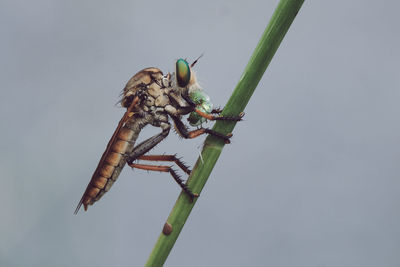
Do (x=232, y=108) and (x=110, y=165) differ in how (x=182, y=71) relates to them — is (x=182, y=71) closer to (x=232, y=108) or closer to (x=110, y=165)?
(x=110, y=165)

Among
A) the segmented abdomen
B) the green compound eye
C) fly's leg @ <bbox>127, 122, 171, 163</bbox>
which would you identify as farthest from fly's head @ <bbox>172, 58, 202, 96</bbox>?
the segmented abdomen

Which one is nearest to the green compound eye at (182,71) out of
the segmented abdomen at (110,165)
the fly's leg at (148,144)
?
the fly's leg at (148,144)

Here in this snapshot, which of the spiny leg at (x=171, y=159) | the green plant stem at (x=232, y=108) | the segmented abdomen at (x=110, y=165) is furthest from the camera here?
the segmented abdomen at (x=110, y=165)

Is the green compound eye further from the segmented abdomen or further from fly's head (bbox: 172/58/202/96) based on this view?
the segmented abdomen

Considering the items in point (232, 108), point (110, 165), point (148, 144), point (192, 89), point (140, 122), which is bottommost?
Result: point (110, 165)

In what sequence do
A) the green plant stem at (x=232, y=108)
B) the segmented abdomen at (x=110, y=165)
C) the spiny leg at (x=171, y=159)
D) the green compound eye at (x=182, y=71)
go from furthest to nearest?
the segmented abdomen at (x=110, y=165) < the spiny leg at (x=171, y=159) < the green compound eye at (x=182, y=71) < the green plant stem at (x=232, y=108)

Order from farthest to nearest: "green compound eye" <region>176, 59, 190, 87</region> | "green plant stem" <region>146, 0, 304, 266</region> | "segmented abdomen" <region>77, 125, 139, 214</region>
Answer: "segmented abdomen" <region>77, 125, 139, 214</region> → "green compound eye" <region>176, 59, 190, 87</region> → "green plant stem" <region>146, 0, 304, 266</region>

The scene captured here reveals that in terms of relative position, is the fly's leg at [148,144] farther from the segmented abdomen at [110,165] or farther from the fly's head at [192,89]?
the fly's head at [192,89]

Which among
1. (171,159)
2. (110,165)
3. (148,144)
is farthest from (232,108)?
(110,165)

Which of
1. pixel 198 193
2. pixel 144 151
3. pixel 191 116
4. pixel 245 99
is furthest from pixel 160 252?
pixel 144 151
